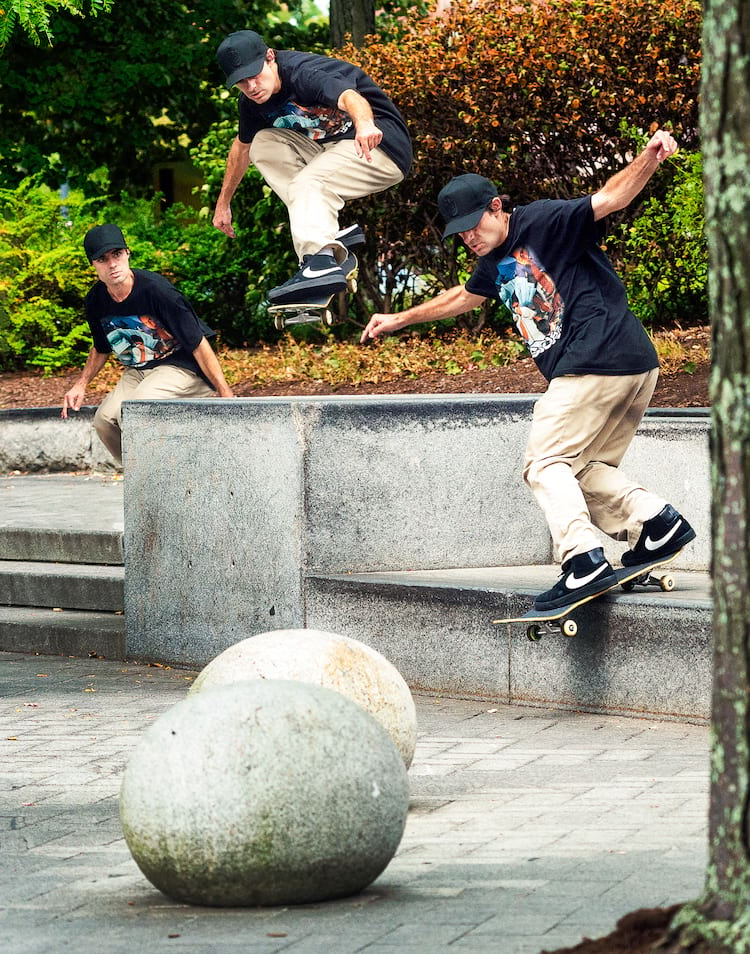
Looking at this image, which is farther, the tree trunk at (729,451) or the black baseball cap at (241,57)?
the black baseball cap at (241,57)

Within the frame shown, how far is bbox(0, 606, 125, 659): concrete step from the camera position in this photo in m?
8.79

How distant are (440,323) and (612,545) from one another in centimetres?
747

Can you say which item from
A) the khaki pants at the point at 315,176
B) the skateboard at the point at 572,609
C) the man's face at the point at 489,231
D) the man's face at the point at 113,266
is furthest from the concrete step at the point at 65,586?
the man's face at the point at 489,231

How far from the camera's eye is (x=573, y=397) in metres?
6.79

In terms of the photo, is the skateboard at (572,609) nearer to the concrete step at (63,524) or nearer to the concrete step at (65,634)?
the concrete step at (65,634)

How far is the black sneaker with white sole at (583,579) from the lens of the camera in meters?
6.66

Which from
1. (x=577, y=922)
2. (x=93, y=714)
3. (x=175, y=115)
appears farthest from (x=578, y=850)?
(x=175, y=115)

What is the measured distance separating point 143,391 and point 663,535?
11.2 feet

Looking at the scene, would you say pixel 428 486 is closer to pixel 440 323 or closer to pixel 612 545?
pixel 612 545

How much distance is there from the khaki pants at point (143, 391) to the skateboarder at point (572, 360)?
270cm

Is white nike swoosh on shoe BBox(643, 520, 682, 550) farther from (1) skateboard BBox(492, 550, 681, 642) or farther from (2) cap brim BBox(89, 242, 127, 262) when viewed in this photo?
(2) cap brim BBox(89, 242, 127, 262)

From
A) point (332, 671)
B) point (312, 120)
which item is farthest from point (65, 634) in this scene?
point (332, 671)

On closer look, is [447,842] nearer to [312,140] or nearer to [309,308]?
[309,308]

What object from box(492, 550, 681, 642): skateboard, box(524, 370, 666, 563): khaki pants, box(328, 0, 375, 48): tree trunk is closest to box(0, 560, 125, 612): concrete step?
box(492, 550, 681, 642): skateboard
